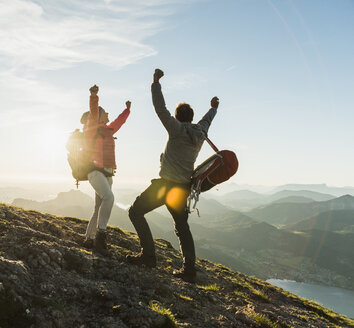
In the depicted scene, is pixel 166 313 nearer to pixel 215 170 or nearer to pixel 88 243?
pixel 215 170

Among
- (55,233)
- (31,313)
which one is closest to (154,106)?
(31,313)

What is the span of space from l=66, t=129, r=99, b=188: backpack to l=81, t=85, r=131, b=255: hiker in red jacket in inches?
4.0

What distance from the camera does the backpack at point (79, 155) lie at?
7.10 metres

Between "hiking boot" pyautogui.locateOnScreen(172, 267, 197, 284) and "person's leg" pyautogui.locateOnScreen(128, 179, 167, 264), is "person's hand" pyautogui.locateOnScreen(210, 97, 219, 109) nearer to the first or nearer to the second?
"person's leg" pyautogui.locateOnScreen(128, 179, 167, 264)

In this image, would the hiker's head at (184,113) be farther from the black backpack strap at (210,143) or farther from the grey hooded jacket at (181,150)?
the black backpack strap at (210,143)

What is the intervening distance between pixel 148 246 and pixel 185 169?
265cm

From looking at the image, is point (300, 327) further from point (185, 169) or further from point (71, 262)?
point (71, 262)

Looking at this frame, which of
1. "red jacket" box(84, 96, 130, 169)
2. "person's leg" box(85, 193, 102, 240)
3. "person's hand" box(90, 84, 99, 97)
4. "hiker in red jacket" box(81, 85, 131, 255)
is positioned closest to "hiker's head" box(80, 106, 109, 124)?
"hiker in red jacket" box(81, 85, 131, 255)

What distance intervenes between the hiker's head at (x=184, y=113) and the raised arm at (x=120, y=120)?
1.92 metres

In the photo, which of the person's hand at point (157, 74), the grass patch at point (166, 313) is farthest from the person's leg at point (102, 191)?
the person's hand at point (157, 74)

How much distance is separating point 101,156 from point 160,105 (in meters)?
2.41

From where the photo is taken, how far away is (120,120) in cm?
779

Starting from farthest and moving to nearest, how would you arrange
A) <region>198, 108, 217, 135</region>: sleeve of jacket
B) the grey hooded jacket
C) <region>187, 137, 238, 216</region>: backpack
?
<region>198, 108, 217, 135</region>: sleeve of jacket
the grey hooded jacket
<region>187, 137, 238, 216</region>: backpack

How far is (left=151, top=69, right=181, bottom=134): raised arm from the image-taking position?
19.9 feet
